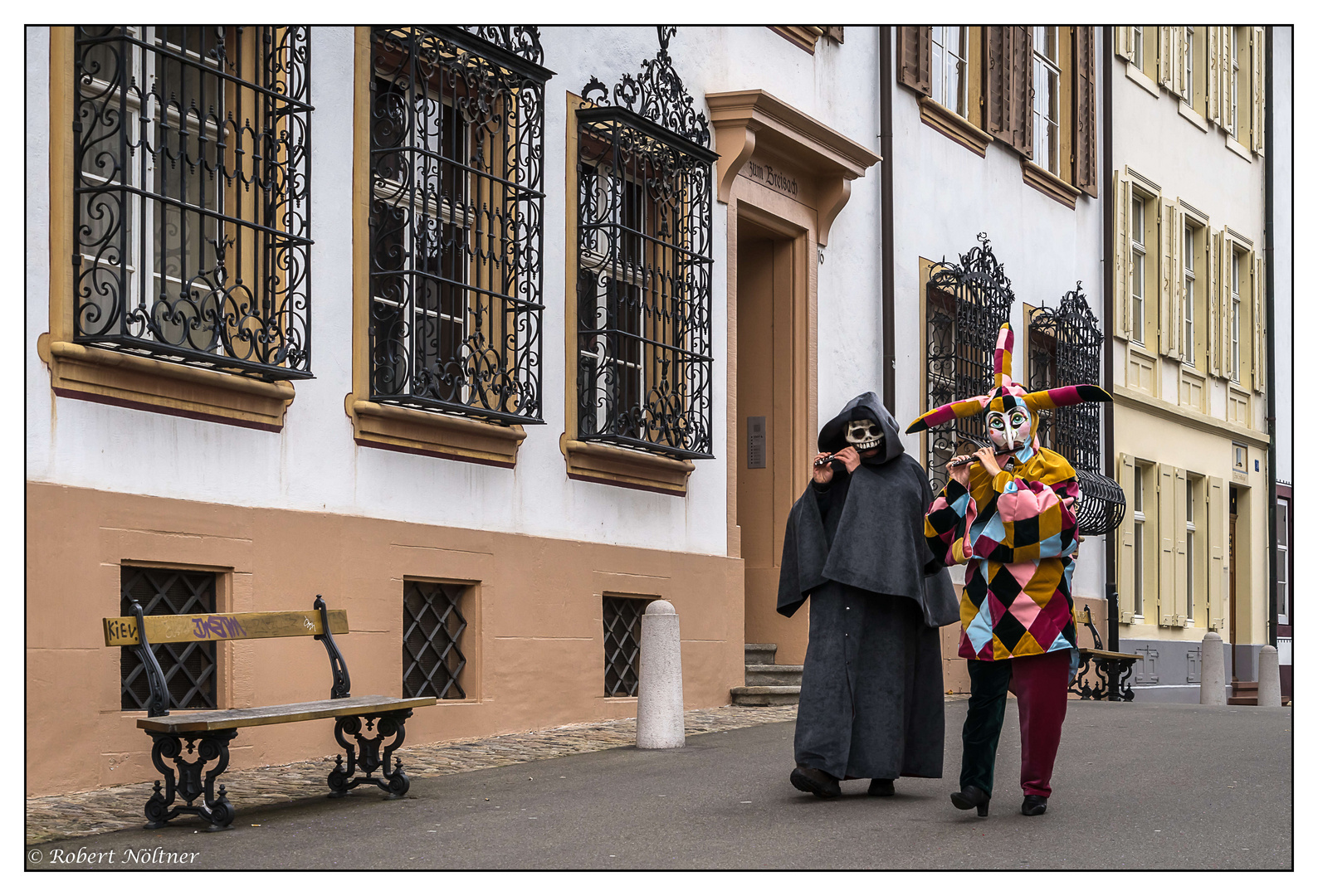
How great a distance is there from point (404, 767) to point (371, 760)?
1.23 meters

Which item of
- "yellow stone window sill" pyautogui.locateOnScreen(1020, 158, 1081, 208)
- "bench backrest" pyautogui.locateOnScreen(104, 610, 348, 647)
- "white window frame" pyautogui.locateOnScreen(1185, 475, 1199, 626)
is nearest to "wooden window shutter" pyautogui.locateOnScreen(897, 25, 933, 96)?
"yellow stone window sill" pyautogui.locateOnScreen(1020, 158, 1081, 208)

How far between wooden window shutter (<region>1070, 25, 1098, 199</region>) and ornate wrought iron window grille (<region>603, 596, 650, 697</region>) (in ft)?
34.7

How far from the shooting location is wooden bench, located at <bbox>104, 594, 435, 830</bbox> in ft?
24.4

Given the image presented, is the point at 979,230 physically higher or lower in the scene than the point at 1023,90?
lower

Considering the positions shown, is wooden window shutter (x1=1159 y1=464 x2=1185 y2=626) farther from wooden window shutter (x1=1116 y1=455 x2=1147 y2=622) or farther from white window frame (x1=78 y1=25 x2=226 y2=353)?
white window frame (x1=78 y1=25 x2=226 y2=353)

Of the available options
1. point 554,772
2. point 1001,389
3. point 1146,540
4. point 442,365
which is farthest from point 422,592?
point 1146,540

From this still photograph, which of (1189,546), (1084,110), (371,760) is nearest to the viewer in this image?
(371,760)

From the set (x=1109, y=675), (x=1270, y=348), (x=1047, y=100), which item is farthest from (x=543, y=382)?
(x=1270, y=348)

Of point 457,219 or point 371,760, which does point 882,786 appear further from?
point 457,219

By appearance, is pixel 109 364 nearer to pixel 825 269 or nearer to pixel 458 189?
pixel 458 189

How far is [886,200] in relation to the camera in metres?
17.1

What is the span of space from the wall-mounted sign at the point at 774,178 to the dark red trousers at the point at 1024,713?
8.05m

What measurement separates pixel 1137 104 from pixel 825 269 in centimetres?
918

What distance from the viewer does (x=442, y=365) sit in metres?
11.2
